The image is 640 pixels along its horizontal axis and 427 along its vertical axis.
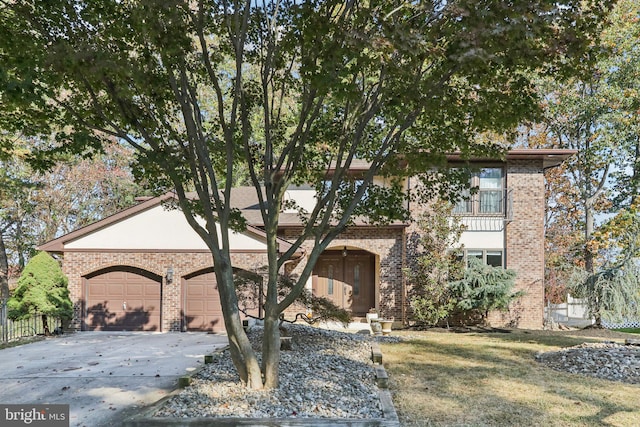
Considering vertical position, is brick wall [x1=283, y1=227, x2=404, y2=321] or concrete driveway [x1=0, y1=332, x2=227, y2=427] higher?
brick wall [x1=283, y1=227, x2=404, y2=321]

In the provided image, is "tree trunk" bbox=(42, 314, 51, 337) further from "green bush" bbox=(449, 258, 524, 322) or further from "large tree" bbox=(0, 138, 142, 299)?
"green bush" bbox=(449, 258, 524, 322)

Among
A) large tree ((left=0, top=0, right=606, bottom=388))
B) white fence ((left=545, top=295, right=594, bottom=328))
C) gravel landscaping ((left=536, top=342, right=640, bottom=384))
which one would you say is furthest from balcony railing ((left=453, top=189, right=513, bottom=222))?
large tree ((left=0, top=0, right=606, bottom=388))

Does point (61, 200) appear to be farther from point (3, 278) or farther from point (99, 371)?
point (99, 371)

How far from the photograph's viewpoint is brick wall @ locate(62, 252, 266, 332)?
1452 centimetres

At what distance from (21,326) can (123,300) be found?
2835 mm

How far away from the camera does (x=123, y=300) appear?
582 inches

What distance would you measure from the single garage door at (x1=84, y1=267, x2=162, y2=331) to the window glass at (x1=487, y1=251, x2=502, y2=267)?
37.0 ft

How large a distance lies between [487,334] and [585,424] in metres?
8.71

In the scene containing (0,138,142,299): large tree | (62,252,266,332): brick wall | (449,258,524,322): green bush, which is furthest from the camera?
(0,138,142,299): large tree

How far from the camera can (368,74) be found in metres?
6.98

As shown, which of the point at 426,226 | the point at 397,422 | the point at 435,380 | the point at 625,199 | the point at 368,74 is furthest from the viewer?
the point at 625,199

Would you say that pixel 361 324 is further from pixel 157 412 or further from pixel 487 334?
pixel 157 412

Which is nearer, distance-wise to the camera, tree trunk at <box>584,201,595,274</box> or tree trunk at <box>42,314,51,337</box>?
tree trunk at <box>42,314,51,337</box>

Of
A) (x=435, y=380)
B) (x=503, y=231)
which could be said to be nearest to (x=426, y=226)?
(x=503, y=231)
